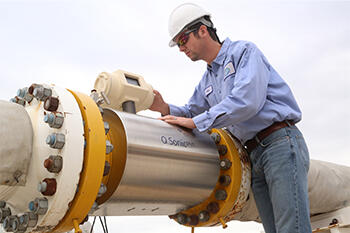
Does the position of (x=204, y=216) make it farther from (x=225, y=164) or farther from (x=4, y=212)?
(x=4, y=212)

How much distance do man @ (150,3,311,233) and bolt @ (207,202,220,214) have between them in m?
0.19

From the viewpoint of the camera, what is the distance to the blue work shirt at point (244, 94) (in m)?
1.43

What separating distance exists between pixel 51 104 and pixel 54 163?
17 centimetres

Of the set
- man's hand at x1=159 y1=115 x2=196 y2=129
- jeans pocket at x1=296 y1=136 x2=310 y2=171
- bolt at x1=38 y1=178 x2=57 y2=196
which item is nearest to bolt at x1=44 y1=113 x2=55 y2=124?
bolt at x1=38 y1=178 x2=57 y2=196

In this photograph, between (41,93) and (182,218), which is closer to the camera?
(41,93)

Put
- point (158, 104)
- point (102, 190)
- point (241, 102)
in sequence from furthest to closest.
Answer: point (158, 104), point (241, 102), point (102, 190)

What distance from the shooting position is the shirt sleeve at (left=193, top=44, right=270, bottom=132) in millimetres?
1424

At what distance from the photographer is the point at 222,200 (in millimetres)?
1507

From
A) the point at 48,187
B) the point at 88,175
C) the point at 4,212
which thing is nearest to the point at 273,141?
the point at 88,175

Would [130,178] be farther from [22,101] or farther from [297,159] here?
[297,159]

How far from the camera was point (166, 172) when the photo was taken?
4.35 ft

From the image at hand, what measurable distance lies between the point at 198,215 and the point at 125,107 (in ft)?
1.70

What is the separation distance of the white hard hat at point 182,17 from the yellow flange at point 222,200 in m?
0.52

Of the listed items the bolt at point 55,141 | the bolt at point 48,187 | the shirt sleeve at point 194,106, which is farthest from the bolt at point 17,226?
the shirt sleeve at point 194,106
